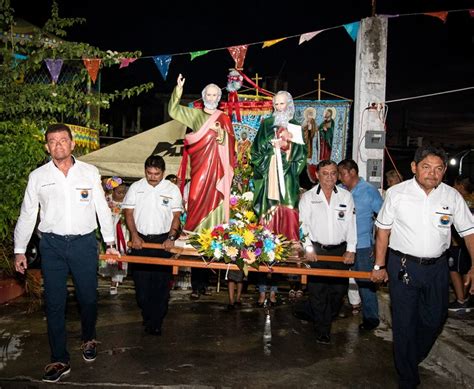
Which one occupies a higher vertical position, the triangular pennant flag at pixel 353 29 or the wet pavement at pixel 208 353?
the triangular pennant flag at pixel 353 29

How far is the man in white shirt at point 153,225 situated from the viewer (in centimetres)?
671

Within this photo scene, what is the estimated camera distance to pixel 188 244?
6.07 metres

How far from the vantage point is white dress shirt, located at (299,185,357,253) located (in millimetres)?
6562

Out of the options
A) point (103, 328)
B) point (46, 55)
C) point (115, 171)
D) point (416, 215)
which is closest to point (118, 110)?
point (115, 171)

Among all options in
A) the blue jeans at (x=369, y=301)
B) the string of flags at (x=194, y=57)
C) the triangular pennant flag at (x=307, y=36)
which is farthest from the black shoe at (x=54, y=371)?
the triangular pennant flag at (x=307, y=36)

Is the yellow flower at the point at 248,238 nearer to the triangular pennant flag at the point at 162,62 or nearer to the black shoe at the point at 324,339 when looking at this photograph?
the black shoe at the point at 324,339

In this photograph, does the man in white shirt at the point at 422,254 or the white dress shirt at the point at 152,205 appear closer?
the man in white shirt at the point at 422,254

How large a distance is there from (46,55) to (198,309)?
4.37 m

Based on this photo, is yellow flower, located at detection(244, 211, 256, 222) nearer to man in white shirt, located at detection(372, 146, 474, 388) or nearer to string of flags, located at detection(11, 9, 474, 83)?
man in white shirt, located at detection(372, 146, 474, 388)

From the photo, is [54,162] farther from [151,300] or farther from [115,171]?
[115,171]

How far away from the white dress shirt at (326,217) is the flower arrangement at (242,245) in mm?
672

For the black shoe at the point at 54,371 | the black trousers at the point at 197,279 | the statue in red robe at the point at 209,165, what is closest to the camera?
the black shoe at the point at 54,371

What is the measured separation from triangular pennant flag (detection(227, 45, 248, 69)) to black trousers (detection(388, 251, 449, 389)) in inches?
197

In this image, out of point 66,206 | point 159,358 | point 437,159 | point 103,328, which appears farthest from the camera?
point 103,328
